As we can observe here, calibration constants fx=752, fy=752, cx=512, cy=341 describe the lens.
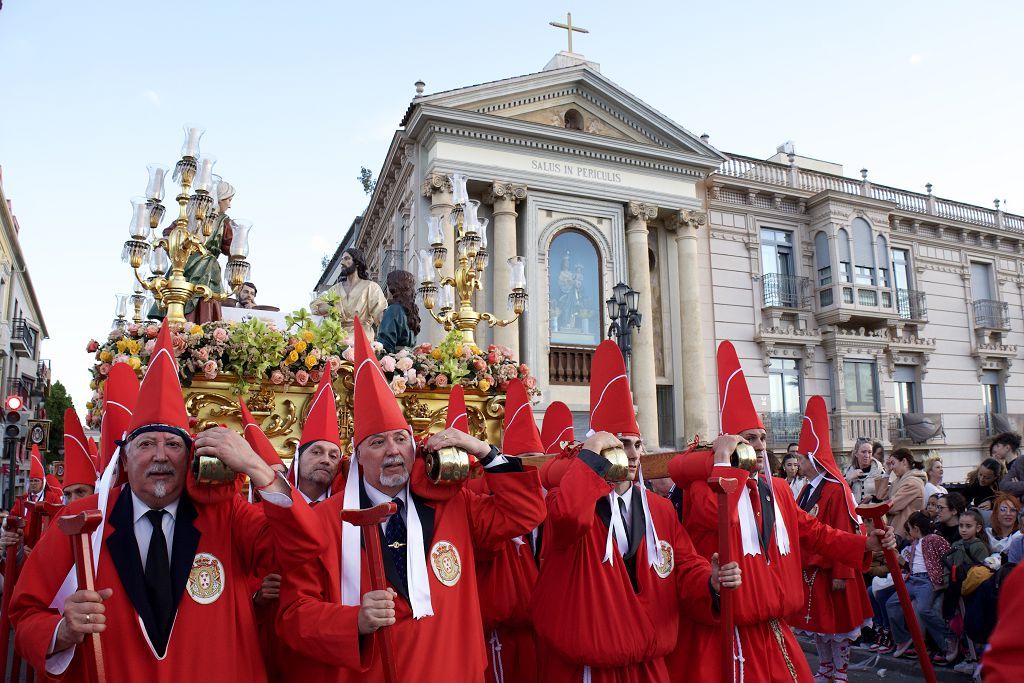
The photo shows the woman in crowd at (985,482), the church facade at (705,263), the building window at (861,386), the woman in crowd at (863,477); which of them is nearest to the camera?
the woman in crowd at (985,482)

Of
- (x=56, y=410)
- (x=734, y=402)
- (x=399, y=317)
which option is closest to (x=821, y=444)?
(x=734, y=402)

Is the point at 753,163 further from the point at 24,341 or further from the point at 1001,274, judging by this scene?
the point at 24,341

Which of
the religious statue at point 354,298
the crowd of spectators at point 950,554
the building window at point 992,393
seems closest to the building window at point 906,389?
the building window at point 992,393

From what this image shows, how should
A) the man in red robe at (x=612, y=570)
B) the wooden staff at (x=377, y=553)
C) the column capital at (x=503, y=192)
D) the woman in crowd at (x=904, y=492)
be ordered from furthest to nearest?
the column capital at (x=503, y=192)
the woman in crowd at (x=904, y=492)
the man in red robe at (x=612, y=570)
the wooden staff at (x=377, y=553)

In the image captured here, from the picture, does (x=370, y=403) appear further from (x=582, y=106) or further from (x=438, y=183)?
(x=582, y=106)

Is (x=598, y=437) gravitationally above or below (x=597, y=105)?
below

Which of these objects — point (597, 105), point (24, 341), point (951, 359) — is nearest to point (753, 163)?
point (597, 105)

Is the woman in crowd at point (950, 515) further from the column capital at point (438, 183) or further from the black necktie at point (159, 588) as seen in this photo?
the column capital at point (438, 183)

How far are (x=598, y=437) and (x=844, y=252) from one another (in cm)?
2026

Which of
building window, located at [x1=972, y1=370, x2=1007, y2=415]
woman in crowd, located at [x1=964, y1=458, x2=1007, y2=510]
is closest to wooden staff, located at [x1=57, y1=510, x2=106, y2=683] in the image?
woman in crowd, located at [x1=964, y1=458, x2=1007, y2=510]

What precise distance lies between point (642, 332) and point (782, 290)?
5.31 metres

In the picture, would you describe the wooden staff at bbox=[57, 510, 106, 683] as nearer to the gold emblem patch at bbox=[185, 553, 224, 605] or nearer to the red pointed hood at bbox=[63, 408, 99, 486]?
A: the gold emblem patch at bbox=[185, 553, 224, 605]

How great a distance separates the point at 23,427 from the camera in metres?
13.0

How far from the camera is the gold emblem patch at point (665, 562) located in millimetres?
3836
